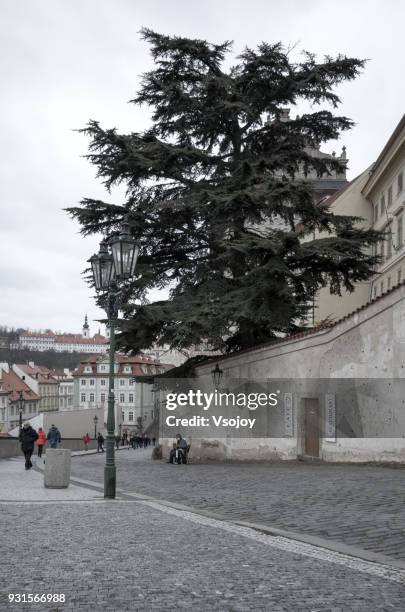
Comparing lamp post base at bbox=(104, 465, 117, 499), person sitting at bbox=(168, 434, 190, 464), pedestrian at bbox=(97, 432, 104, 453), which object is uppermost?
lamp post base at bbox=(104, 465, 117, 499)

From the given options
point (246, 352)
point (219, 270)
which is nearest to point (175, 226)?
point (219, 270)

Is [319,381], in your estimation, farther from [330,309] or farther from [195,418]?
[330,309]

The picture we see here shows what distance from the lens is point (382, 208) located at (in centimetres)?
4556

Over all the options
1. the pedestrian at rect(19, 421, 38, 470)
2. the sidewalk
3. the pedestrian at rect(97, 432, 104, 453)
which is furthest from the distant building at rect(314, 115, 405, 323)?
the sidewalk


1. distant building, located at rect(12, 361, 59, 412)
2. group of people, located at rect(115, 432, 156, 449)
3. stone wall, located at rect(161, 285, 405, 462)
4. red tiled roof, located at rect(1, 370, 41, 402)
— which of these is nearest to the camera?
stone wall, located at rect(161, 285, 405, 462)

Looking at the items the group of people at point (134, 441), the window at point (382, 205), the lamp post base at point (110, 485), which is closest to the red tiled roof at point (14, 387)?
the group of people at point (134, 441)

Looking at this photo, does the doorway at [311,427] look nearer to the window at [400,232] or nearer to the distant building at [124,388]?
the window at [400,232]

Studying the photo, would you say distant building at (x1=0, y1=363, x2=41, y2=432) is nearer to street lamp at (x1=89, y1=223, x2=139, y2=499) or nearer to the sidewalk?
street lamp at (x1=89, y1=223, x2=139, y2=499)

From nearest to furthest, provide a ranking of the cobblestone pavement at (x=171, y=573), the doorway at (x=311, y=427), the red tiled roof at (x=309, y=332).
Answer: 1. the cobblestone pavement at (x=171, y=573)
2. the red tiled roof at (x=309, y=332)
3. the doorway at (x=311, y=427)

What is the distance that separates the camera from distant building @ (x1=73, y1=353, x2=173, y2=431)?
11830cm

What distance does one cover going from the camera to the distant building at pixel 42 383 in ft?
456

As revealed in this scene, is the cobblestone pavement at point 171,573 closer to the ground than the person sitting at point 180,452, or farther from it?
A: farther from it

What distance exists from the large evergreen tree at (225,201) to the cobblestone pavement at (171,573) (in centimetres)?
1350

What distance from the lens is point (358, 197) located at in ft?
163
